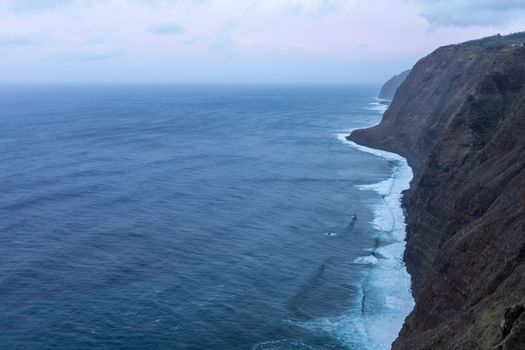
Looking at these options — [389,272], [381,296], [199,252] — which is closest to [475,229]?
[381,296]

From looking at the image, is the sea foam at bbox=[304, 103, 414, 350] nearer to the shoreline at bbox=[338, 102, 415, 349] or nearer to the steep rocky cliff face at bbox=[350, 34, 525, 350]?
the shoreline at bbox=[338, 102, 415, 349]

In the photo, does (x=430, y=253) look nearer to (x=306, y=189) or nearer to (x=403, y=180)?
(x=306, y=189)

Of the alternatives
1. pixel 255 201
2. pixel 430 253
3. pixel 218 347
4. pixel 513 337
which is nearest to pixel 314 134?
pixel 255 201

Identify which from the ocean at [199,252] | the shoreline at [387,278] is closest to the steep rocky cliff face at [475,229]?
the shoreline at [387,278]

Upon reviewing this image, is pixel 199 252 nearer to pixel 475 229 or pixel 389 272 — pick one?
pixel 389 272

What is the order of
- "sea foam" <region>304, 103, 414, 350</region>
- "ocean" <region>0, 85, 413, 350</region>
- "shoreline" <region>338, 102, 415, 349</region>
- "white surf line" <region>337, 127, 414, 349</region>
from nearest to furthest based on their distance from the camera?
"ocean" <region>0, 85, 413, 350</region> < "sea foam" <region>304, 103, 414, 350</region> < "white surf line" <region>337, 127, 414, 349</region> < "shoreline" <region>338, 102, 415, 349</region>

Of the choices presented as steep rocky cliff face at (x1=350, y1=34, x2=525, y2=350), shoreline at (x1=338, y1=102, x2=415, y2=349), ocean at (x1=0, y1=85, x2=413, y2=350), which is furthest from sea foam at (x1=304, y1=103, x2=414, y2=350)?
steep rocky cliff face at (x1=350, y1=34, x2=525, y2=350)
